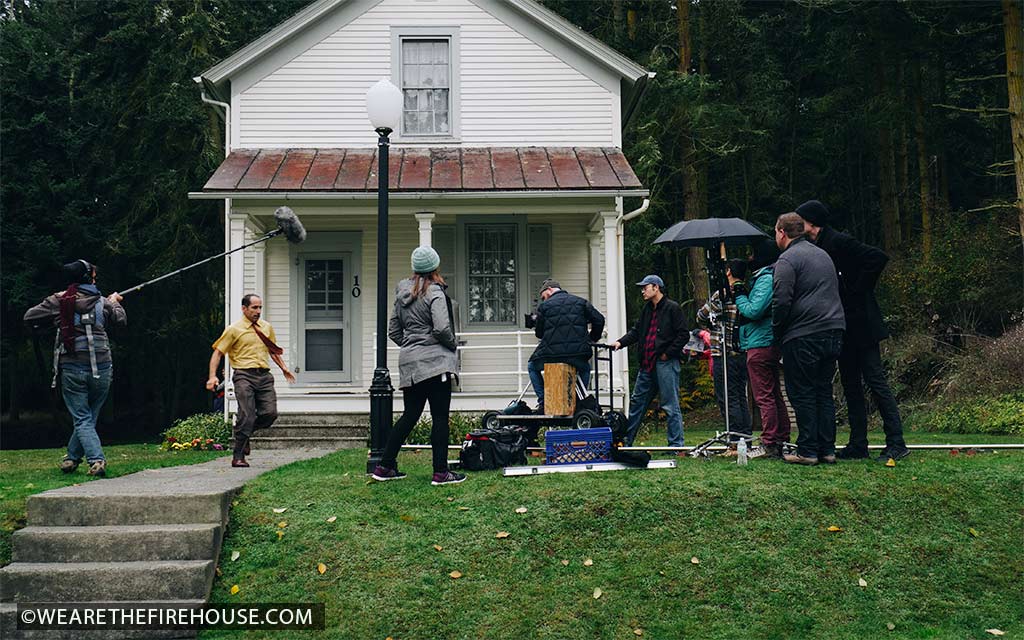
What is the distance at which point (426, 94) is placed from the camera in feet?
53.4

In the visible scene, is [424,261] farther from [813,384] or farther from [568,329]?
[813,384]

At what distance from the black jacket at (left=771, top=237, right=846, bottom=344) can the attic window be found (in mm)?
9098

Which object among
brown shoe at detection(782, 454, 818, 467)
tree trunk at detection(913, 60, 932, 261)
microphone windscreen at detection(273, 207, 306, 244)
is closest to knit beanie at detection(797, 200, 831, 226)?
brown shoe at detection(782, 454, 818, 467)

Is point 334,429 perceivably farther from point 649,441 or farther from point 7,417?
point 7,417

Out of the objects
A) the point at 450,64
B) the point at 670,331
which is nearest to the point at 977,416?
the point at 670,331

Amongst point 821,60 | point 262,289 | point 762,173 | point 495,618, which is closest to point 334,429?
→ point 262,289

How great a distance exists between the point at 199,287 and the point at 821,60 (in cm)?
1939

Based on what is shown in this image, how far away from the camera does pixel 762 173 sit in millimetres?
27391

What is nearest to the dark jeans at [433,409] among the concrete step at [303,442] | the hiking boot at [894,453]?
the hiking boot at [894,453]

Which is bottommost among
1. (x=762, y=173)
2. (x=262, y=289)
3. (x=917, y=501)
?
(x=917, y=501)

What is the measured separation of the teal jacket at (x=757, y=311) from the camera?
341 inches

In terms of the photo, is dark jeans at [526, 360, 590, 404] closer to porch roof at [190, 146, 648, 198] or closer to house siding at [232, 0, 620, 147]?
porch roof at [190, 146, 648, 198]

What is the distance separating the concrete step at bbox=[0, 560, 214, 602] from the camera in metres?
6.33

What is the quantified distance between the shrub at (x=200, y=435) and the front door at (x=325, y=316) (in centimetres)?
171
